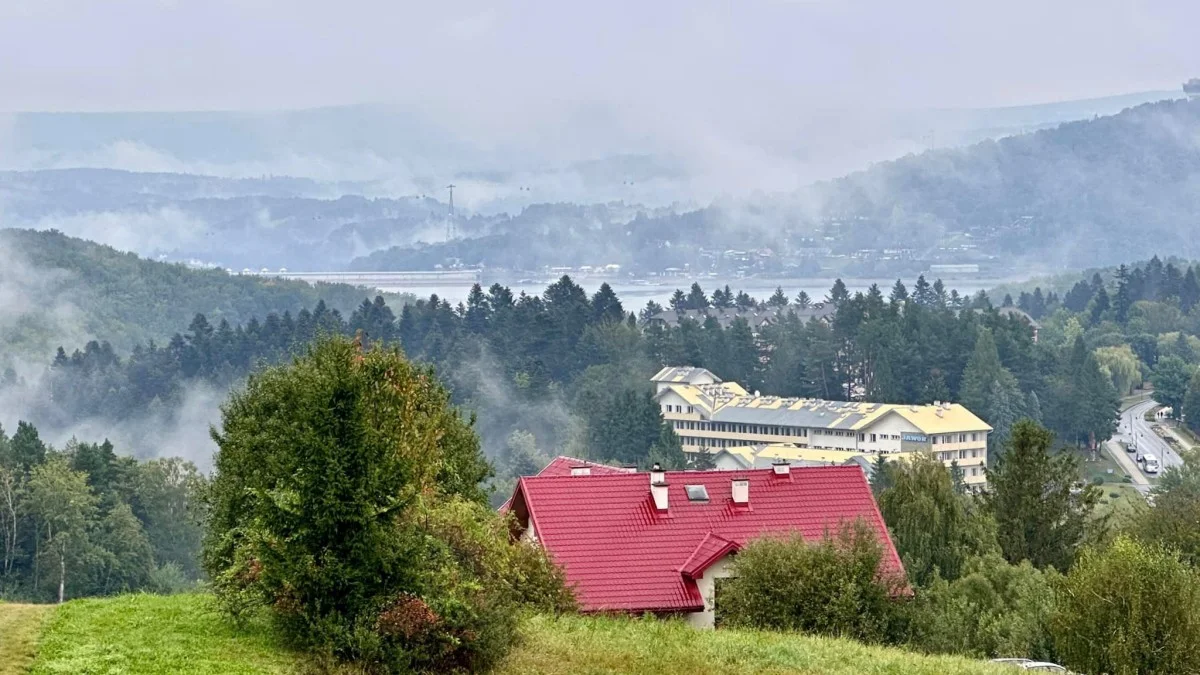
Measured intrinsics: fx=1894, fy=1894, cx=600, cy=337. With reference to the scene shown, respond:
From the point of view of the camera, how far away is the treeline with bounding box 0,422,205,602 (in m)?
57.1

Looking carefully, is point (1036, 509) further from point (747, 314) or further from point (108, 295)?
point (108, 295)

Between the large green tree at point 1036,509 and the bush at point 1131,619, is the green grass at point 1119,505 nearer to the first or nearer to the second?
the large green tree at point 1036,509

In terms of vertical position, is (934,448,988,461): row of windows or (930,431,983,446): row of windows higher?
(930,431,983,446): row of windows

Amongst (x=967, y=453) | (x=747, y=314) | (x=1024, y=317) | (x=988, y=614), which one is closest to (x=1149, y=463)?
(x=967, y=453)

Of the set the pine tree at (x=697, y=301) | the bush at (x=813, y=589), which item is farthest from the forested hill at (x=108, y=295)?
the bush at (x=813, y=589)

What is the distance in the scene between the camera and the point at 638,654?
647 inches

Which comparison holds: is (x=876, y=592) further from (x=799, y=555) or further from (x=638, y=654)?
(x=638, y=654)

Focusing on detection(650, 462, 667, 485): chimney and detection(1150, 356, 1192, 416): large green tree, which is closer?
detection(650, 462, 667, 485): chimney

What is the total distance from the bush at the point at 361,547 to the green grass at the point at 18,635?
1.56 m

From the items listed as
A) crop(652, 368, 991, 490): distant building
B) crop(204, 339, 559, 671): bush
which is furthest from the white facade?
crop(652, 368, 991, 490): distant building

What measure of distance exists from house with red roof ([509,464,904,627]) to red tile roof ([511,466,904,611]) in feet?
0.04

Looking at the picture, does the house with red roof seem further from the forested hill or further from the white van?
the forested hill

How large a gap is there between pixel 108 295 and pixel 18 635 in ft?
516

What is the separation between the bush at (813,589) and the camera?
68.4ft
